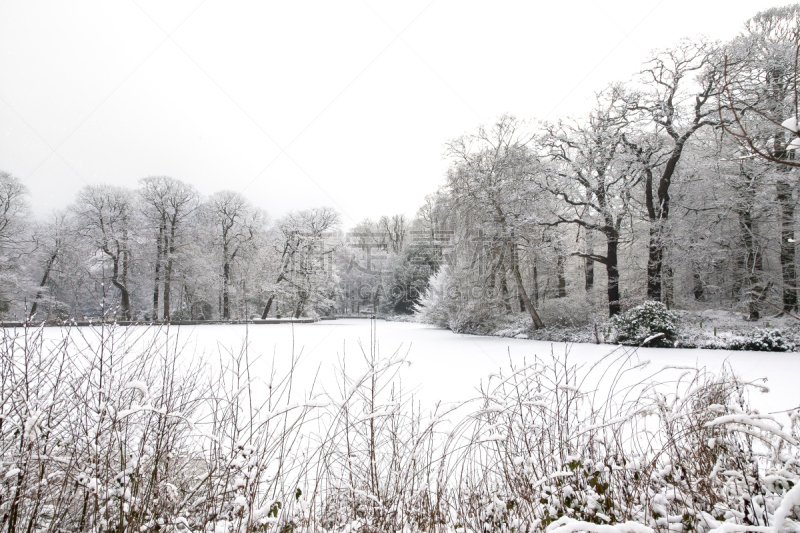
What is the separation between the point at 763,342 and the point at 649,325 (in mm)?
2621

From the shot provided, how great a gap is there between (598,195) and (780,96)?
223 inches

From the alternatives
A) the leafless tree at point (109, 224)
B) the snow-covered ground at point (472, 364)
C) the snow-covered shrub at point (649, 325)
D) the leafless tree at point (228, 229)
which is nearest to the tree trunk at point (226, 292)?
the leafless tree at point (228, 229)

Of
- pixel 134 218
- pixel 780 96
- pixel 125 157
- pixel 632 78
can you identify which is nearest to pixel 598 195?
pixel 632 78

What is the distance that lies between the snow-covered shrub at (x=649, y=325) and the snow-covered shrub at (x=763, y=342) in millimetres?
1461

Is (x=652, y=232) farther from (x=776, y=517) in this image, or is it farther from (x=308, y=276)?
(x=308, y=276)

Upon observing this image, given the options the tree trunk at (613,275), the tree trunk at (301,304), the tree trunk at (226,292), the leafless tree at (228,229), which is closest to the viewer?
the tree trunk at (613,275)

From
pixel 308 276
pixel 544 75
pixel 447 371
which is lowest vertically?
pixel 447 371

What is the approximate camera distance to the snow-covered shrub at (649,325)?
11.5 metres

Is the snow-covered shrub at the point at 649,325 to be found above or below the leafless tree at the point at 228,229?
below

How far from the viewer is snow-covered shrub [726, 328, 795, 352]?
33.0 ft

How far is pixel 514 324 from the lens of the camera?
17062 mm

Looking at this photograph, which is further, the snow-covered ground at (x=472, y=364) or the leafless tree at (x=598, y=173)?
the leafless tree at (x=598, y=173)

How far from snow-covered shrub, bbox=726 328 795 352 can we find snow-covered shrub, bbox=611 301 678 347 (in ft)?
4.79

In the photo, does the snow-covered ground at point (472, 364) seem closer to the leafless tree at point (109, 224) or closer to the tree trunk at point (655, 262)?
the tree trunk at point (655, 262)
